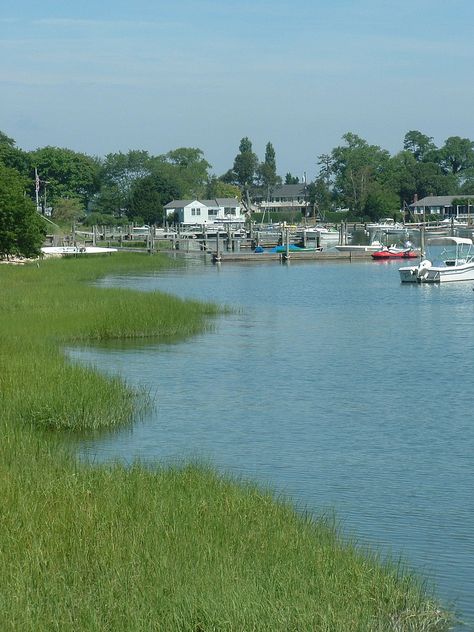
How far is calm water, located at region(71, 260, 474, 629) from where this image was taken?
1544cm

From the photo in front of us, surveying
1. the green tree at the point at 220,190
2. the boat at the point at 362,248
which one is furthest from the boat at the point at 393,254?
the green tree at the point at 220,190

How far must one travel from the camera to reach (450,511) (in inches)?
623

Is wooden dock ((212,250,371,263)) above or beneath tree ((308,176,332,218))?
beneath

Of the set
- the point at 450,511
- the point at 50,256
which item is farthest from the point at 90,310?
the point at 50,256

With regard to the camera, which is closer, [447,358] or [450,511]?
[450,511]

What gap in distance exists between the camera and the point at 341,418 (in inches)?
915

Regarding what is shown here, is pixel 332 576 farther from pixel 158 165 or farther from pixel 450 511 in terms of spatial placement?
pixel 158 165

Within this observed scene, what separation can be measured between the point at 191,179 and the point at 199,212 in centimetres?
3937

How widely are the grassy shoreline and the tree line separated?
114397 mm

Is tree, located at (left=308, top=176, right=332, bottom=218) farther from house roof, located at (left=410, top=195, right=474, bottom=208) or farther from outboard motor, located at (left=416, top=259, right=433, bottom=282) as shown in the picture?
outboard motor, located at (left=416, top=259, right=433, bottom=282)

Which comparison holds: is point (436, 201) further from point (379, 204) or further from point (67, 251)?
point (67, 251)

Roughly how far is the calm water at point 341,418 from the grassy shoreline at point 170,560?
128cm

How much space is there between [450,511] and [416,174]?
540 ft

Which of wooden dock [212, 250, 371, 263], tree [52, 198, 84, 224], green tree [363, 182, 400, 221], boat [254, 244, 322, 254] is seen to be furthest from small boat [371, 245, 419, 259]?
green tree [363, 182, 400, 221]
